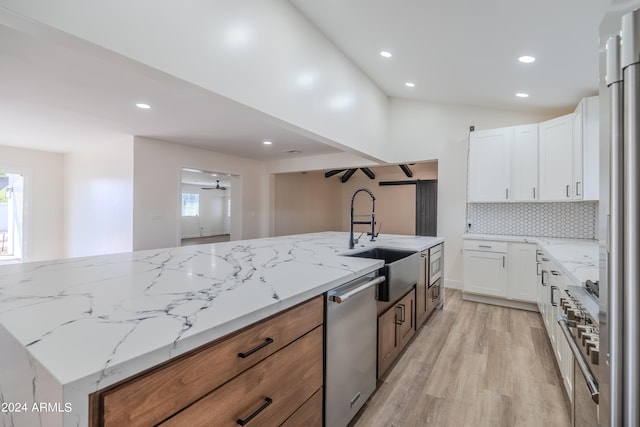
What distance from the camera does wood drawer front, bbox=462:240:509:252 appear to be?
3.71m

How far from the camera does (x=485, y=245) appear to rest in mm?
3834

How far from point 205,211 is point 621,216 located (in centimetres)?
1196

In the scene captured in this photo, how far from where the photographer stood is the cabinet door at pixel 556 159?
328cm

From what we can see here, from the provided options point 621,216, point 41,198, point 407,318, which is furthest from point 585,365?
point 41,198

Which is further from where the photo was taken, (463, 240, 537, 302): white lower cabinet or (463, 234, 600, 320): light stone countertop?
(463, 240, 537, 302): white lower cabinet

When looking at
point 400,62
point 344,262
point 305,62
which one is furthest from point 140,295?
point 400,62

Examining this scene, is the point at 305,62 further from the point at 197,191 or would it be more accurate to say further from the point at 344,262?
the point at 197,191

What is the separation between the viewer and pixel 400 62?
3385mm

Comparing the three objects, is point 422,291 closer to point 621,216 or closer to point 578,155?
point 578,155

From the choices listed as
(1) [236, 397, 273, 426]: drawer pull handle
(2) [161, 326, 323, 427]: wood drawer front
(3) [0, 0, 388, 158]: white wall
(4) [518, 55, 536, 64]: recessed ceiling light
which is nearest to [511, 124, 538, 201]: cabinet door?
(4) [518, 55, 536, 64]: recessed ceiling light

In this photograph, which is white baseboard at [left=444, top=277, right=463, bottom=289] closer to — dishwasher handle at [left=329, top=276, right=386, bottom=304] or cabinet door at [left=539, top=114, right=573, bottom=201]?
cabinet door at [left=539, top=114, right=573, bottom=201]

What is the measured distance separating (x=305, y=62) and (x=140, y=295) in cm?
258

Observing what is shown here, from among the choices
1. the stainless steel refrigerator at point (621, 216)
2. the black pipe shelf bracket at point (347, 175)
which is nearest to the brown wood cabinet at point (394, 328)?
the stainless steel refrigerator at point (621, 216)

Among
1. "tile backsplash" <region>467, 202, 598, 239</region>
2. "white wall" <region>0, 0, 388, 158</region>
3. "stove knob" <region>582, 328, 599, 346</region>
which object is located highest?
"white wall" <region>0, 0, 388, 158</region>
